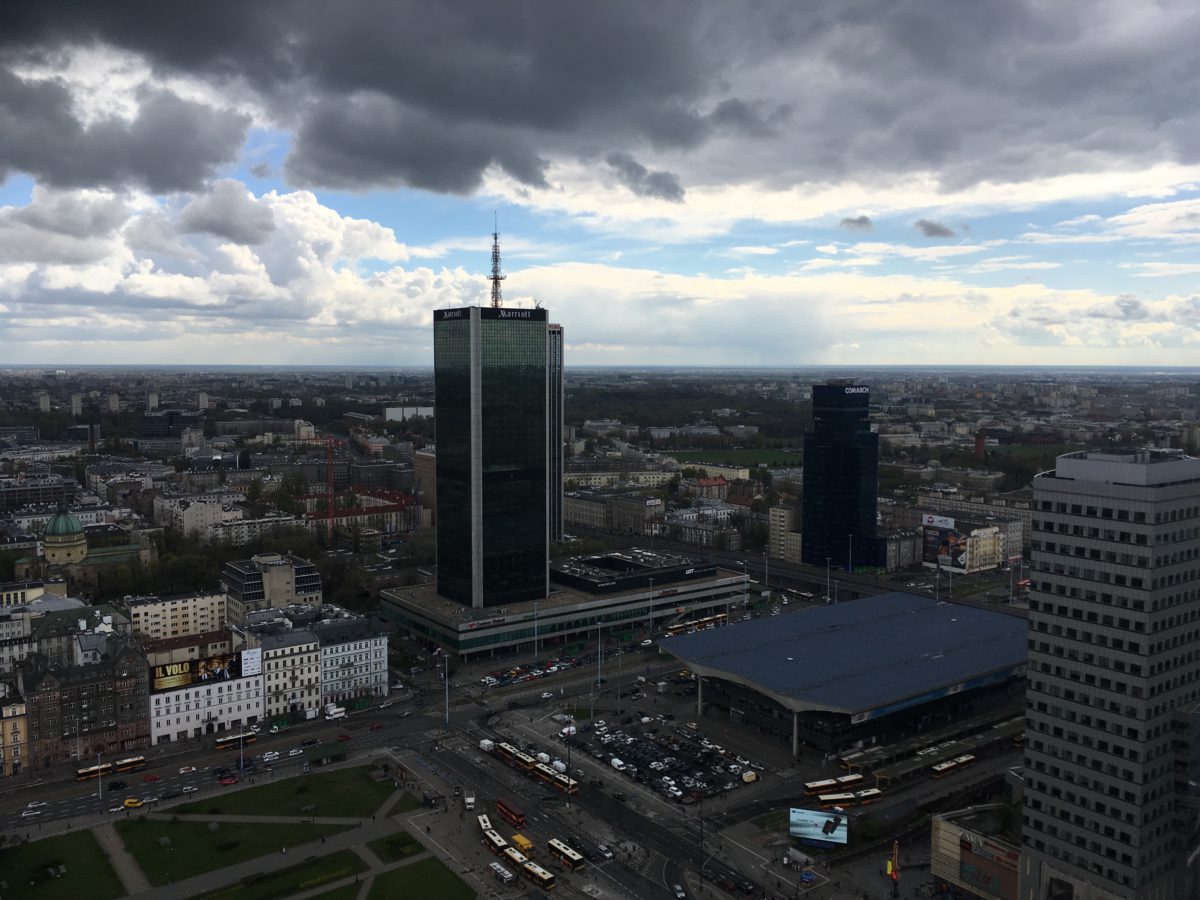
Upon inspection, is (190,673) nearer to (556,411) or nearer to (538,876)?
(538,876)

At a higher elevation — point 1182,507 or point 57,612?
point 1182,507

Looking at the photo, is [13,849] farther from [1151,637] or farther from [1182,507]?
[1182,507]

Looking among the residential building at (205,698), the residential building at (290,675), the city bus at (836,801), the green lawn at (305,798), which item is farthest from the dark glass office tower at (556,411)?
the city bus at (836,801)

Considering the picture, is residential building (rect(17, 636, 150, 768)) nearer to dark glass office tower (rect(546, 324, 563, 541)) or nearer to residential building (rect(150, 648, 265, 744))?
residential building (rect(150, 648, 265, 744))

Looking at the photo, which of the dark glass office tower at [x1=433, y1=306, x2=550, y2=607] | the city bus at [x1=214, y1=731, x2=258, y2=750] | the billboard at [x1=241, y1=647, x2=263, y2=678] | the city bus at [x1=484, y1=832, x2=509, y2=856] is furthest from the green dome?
the city bus at [x1=484, y1=832, x2=509, y2=856]

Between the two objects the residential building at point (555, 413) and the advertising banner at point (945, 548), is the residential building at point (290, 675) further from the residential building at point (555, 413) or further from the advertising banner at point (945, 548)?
the advertising banner at point (945, 548)

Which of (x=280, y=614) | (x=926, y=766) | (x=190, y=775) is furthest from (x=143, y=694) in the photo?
(x=926, y=766)
